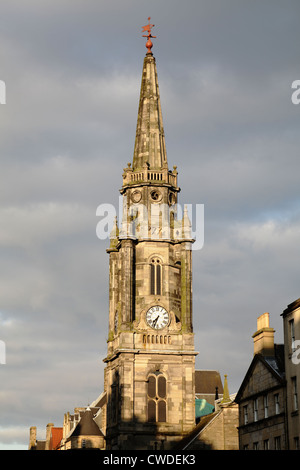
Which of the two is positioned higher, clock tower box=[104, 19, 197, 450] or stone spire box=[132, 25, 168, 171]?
stone spire box=[132, 25, 168, 171]

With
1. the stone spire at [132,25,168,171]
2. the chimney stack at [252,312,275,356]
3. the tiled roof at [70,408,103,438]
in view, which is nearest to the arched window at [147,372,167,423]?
the tiled roof at [70,408,103,438]

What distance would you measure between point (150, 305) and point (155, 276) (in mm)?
3501

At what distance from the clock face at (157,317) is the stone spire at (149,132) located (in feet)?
55.2

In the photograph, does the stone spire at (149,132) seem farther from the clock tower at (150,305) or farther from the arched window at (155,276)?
the arched window at (155,276)

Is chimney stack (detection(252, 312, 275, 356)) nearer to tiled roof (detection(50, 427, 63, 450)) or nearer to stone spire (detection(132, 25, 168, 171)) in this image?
stone spire (detection(132, 25, 168, 171))

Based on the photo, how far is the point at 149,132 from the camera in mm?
114062

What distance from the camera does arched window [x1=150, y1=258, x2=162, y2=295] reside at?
10825cm

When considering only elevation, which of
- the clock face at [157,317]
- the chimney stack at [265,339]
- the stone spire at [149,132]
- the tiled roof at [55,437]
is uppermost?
the stone spire at [149,132]

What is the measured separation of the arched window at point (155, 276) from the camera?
355ft

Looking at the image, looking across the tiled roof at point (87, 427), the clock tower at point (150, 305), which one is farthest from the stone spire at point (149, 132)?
the tiled roof at point (87, 427)

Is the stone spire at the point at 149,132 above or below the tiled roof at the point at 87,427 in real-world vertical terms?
above

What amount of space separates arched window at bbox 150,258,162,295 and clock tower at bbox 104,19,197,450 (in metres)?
0.11
